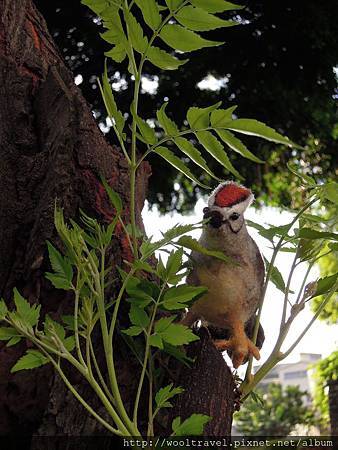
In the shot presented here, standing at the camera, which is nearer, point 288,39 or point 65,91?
point 65,91

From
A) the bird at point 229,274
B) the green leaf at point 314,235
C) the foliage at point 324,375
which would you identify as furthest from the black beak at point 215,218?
the foliage at point 324,375

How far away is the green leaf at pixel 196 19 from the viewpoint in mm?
557

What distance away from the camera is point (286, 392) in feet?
36.3

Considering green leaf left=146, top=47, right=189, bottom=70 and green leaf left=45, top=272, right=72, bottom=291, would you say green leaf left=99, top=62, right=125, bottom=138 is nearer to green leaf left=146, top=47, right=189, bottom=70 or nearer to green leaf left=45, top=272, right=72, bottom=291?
green leaf left=146, top=47, right=189, bottom=70

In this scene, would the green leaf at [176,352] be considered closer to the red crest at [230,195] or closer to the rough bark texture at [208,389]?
the rough bark texture at [208,389]

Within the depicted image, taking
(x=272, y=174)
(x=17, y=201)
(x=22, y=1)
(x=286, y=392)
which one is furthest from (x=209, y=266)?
(x=286, y=392)

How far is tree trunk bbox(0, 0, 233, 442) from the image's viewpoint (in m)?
0.67

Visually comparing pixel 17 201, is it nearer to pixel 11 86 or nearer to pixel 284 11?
pixel 11 86

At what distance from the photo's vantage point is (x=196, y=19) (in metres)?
0.56

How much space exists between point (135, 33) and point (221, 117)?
128mm

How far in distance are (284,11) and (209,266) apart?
255 cm

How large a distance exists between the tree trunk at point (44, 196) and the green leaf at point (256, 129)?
28 cm

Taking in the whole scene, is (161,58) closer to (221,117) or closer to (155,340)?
(221,117)

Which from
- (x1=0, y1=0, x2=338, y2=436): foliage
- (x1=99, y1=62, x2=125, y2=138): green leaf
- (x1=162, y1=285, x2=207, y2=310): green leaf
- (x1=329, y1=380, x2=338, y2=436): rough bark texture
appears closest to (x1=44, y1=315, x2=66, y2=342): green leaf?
(x1=0, y1=0, x2=338, y2=436): foliage
